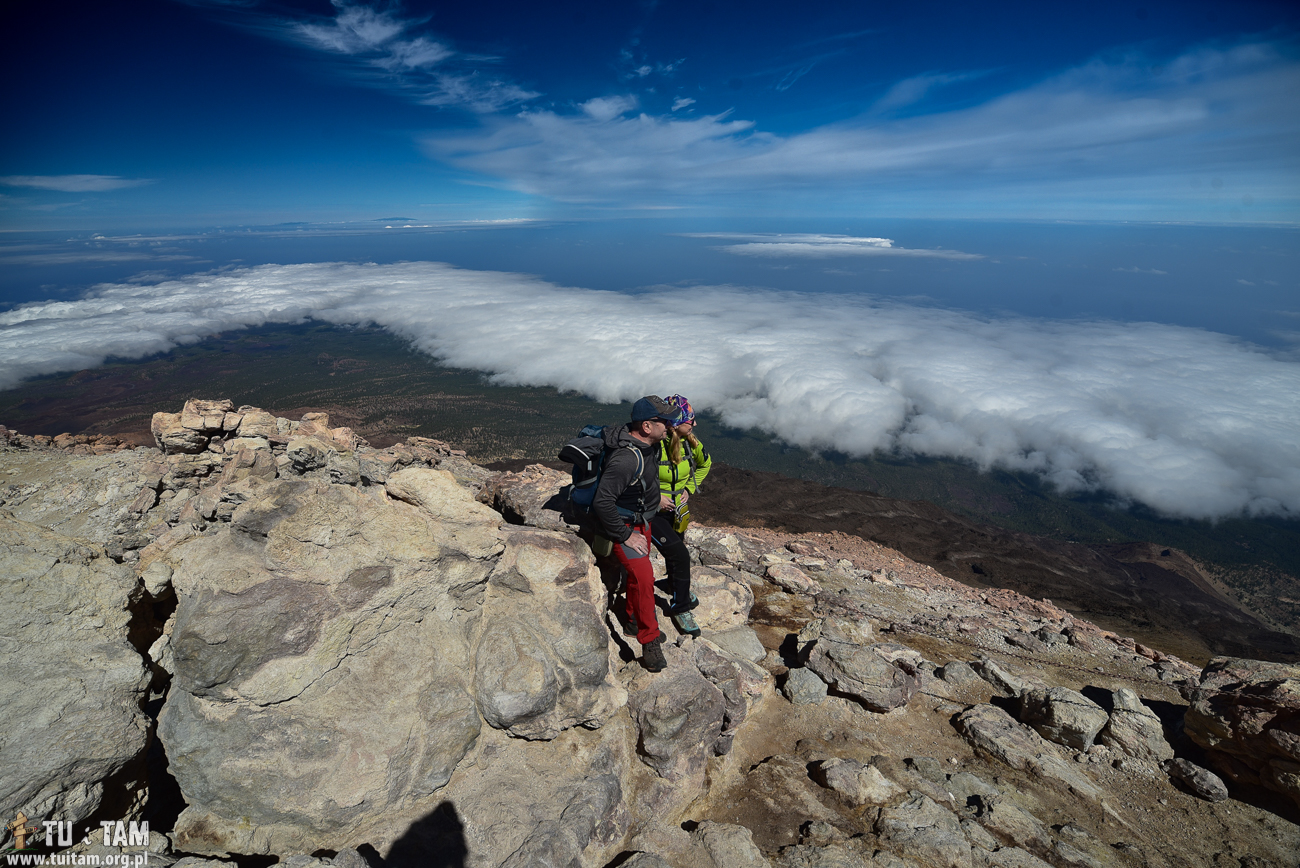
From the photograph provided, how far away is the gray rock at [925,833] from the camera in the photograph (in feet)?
14.1

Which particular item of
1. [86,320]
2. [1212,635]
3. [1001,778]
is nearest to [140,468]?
[1001,778]

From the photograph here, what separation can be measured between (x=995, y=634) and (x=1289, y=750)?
14.5 ft

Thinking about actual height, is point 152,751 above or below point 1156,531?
above

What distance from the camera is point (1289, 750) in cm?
504

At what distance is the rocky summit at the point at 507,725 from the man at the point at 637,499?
0.41 m

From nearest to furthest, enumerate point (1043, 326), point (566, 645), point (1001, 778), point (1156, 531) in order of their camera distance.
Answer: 1. point (566, 645)
2. point (1001, 778)
3. point (1156, 531)
4. point (1043, 326)

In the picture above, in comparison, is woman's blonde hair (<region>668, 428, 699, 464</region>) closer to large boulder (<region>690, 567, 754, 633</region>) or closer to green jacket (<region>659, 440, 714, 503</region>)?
green jacket (<region>659, 440, 714, 503</region>)

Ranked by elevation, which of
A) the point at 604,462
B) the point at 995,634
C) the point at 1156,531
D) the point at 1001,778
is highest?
the point at 604,462

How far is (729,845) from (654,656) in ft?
5.57

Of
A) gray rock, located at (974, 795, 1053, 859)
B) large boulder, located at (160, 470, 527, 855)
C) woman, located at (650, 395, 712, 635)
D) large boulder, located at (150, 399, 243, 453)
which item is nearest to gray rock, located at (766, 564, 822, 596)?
woman, located at (650, 395, 712, 635)

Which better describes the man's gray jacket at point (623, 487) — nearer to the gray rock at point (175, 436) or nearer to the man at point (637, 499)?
the man at point (637, 499)

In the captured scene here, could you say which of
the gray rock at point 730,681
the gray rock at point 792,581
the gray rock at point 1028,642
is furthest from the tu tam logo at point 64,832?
Result: the gray rock at point 1028,642

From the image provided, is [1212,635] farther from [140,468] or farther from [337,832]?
[140,468]

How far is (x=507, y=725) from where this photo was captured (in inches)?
175
